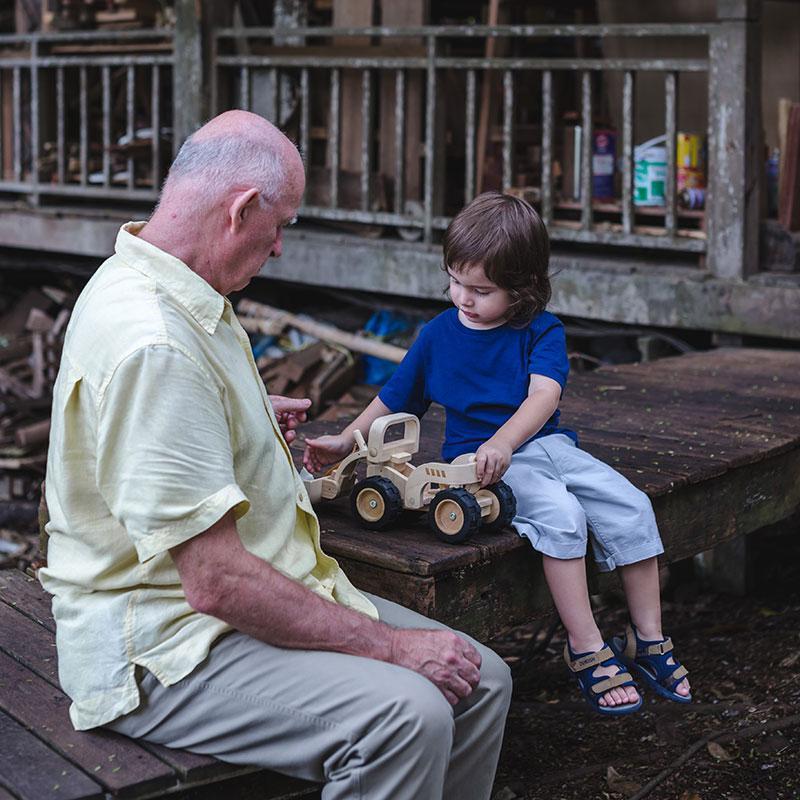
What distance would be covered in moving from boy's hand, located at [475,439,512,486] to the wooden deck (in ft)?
0.60

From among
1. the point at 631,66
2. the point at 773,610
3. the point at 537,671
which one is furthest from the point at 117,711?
the point at 631,66

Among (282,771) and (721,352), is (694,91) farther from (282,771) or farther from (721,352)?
(282,771)

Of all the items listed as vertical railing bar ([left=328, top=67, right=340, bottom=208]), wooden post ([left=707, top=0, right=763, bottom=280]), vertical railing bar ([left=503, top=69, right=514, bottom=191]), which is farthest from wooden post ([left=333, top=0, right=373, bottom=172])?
wooden post ([left=707, top=0, right=763, bottom=280])

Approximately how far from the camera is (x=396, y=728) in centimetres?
267

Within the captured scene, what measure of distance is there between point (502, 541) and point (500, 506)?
0.33ft

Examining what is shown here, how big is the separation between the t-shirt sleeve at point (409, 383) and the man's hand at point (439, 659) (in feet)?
4.03

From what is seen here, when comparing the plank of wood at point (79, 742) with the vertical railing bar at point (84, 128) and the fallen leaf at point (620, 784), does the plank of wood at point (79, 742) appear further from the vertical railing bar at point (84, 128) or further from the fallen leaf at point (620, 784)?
the vertical railing bar at point (84, 128)

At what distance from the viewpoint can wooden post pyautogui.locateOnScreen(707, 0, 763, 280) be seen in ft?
22.2

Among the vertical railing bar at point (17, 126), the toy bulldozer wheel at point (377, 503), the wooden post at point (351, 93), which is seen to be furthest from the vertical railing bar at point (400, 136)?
the toy bulldozer wheel at point (377, 503)

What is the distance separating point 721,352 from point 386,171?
3114 millimetres

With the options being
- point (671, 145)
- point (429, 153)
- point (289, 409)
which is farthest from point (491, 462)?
point (429, 153)

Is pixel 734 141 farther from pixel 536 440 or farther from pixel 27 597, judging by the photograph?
pixel 27 597

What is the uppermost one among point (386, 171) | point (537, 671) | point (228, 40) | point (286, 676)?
point (228, 40)

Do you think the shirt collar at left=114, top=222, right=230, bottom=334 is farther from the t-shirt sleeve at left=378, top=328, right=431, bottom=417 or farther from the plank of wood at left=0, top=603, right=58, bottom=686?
the t-shirt sleeve at left=378, top=328, right=431, bottom=417
